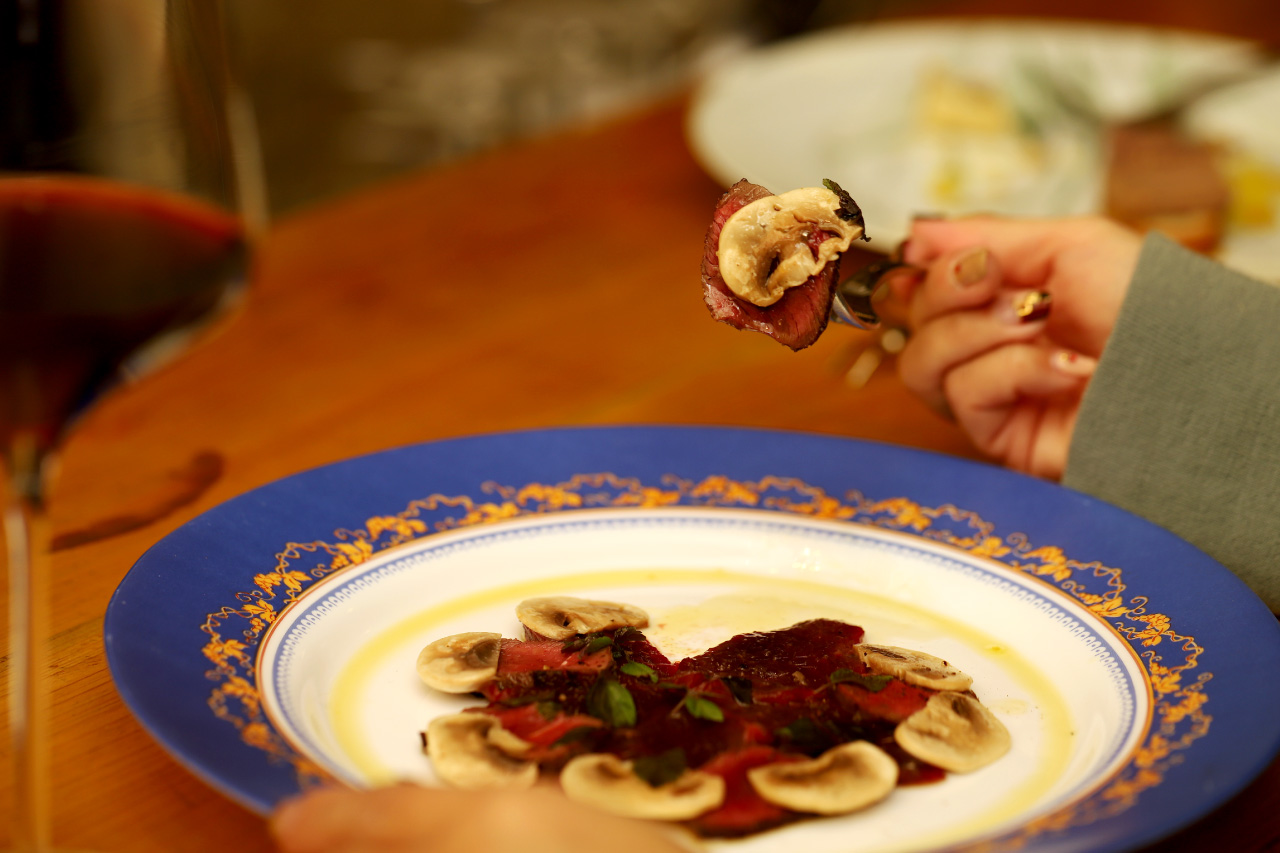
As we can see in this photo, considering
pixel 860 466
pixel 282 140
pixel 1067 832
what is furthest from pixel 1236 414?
pixel 282 140

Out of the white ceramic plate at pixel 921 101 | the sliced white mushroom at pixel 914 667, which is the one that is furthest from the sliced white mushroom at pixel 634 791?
the white ceramic plate at pixel 921 101

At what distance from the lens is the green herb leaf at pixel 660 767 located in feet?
2.63

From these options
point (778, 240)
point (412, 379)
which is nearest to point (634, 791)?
point (778, 240)

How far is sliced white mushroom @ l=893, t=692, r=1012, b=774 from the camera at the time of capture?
882 millimetres

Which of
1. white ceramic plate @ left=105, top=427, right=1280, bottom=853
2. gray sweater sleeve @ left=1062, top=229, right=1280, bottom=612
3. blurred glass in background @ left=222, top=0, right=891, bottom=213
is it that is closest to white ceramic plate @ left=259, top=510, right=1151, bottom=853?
white ceramic plate @ left=105, top=427, right=1280, bottom=853

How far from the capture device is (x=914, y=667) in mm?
984

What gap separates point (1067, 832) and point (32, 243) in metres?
0.64

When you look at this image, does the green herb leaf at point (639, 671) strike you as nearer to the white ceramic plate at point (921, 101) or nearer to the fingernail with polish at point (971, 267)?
the fingernail with polish at point (971, 267)

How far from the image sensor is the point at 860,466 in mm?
1299

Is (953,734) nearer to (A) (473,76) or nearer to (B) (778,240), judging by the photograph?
(B) (778,240)

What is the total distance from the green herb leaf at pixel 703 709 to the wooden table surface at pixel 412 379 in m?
0.29

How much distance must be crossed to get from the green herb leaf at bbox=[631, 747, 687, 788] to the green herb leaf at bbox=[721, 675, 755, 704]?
0.11 m

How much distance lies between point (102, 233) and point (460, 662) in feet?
1.47

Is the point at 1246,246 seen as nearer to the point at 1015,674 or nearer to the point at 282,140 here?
the point at 1015,674
